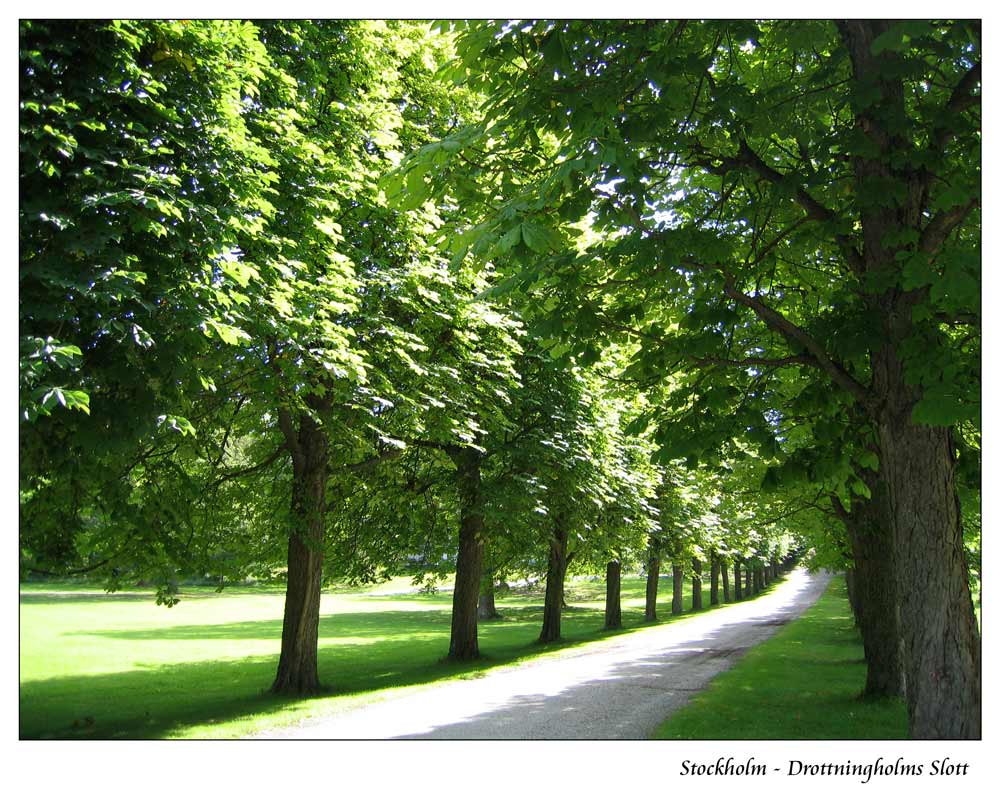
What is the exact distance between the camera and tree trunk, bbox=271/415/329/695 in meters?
13.9

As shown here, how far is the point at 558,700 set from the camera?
12641mm

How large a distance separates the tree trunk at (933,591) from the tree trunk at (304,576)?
33.3ft

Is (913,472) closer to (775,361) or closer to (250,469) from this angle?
(775,361)

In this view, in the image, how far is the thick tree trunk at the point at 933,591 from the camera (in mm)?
5531

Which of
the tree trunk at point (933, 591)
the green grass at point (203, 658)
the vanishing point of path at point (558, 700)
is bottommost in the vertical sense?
the green grass at point (203, 658)

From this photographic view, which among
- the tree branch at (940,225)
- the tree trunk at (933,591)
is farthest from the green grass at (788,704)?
the tree branch at (940,225)

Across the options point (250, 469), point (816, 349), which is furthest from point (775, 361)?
point (250, 469)

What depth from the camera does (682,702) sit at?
490 inches

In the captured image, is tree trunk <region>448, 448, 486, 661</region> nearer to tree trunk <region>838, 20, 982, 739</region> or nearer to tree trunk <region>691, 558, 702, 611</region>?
tree trunk <region>838, 20, 982, 739</region>

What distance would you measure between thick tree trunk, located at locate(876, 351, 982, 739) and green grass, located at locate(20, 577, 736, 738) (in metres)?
7.88

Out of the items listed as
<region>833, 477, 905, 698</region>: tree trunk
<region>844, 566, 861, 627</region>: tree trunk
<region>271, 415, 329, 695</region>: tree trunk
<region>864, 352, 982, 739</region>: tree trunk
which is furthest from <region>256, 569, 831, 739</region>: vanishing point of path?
<region>864, 352, 982, 739</region>: tree trunk

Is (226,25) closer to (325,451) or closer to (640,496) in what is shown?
(325,451)

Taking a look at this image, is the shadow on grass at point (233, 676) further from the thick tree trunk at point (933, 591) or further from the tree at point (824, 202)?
the thick tree trunk at point (933, 591)

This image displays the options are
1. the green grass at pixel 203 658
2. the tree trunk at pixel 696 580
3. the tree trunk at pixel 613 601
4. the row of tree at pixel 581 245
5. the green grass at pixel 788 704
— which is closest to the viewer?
the row of tree at pixel 581 245
